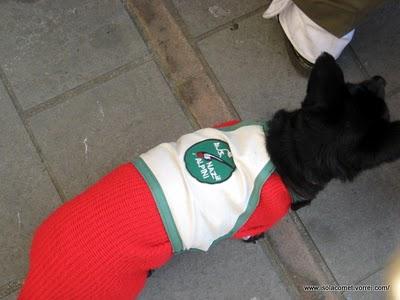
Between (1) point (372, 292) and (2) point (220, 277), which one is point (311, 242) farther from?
(2) point (220, 277)

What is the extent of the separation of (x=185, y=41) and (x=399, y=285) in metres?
1.49

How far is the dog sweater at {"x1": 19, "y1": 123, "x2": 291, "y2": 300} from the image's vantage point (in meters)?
1.43

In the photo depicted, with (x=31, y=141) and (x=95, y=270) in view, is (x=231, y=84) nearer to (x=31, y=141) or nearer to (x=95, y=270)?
(x=31, y=141)

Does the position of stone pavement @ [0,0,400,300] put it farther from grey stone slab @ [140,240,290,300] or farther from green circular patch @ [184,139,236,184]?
green circular patch @ [184,139,236,184]

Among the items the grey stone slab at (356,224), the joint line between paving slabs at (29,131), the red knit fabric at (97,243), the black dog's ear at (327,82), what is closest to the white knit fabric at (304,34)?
the grey stone slab at (356,224)

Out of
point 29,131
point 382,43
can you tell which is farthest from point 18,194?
point 382,43

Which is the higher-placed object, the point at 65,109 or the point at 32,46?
the point at 32,46

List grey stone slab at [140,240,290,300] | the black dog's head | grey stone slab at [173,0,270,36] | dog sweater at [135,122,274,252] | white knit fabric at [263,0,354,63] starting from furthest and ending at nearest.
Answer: grey stone slab at [173,0,270,36]
white knit fabric at [263,0,354,63]
grey stone slab at [140,240,290,300]
dog sweater at [135,122,274,252]
the black dog's head

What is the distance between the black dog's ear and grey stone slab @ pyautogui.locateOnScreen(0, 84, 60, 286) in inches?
50.0

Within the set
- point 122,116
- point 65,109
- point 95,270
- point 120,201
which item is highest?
point 65,109

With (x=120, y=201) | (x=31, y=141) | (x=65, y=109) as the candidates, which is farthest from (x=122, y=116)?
(x=120, y=201)

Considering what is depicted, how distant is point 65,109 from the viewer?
2.25m

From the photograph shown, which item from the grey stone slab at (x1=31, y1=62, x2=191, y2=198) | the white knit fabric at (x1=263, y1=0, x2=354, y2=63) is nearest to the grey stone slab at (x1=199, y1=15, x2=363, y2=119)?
the white knit fabric at (x1=263, y1=0, x2=354, y2=63)

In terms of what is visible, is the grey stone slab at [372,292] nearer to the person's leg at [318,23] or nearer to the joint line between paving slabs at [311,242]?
the joint line between paving slabs at [311,242]
